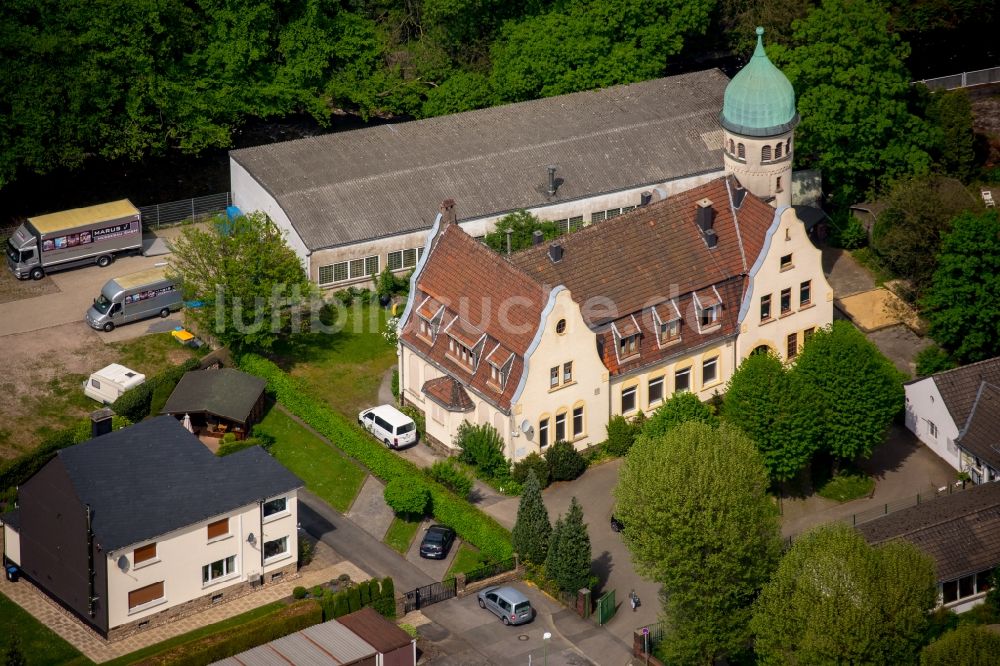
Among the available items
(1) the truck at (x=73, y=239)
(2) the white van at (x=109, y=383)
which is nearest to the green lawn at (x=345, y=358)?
(2) the white van at (x=109, y=383)

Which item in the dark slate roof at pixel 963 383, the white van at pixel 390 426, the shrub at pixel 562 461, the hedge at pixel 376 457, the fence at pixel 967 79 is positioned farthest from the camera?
the fence at pixel 967 79

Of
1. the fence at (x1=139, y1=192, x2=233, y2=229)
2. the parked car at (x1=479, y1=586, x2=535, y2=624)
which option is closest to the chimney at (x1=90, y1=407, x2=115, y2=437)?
the parked car at (x1=479, y1=586, x2=535, y2=624)

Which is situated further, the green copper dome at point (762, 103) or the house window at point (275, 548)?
the green copper dome at point (762, 103)

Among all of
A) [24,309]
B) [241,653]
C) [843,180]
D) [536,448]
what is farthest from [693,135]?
[241,653]

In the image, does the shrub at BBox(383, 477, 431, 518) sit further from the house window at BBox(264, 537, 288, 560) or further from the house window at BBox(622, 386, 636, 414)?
the house window at BBox(622, 386, 636, 414)

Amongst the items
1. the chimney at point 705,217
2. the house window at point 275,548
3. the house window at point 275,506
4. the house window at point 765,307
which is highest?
the chimney at point 705,217

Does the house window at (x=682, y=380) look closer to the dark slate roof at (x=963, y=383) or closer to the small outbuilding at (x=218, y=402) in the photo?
the dark slate roof at (x=963, y=383)
